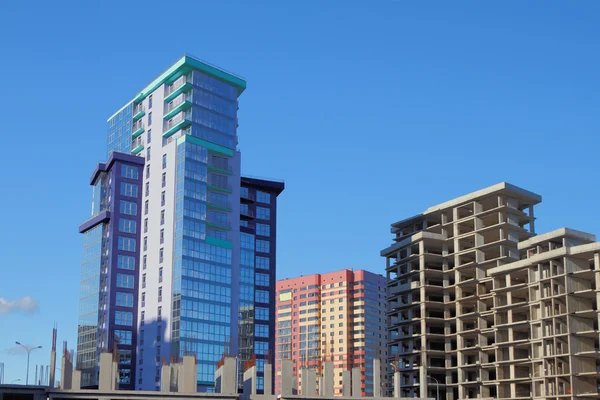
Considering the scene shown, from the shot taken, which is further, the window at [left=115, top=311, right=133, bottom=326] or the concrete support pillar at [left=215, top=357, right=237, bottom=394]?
the window at [left=115, top=311, right=133, bottom=326]

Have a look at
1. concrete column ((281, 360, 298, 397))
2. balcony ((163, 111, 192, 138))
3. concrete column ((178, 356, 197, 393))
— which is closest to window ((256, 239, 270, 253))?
balcony ((163, 111, 192, 138))

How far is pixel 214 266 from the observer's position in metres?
165

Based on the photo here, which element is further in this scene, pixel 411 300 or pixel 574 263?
pixel 411 300

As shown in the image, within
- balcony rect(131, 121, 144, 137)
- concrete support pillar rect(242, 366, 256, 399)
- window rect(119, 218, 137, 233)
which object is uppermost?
balcony rect(131, 121, 144, 137)

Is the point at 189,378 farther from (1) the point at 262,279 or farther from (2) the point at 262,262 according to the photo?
(2) the point at 262,262

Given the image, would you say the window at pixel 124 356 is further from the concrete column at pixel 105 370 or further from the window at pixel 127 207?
the concrete column at pixel 105 370

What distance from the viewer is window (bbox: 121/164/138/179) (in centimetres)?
17350

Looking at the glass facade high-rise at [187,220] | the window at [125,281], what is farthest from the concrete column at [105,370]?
the window at [125,281]

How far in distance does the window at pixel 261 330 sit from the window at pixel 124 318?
33908 millimetres

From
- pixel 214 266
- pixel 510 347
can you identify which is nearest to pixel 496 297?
pixel 510 347

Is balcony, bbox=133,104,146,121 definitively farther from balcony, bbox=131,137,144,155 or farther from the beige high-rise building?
the beige high-rise building

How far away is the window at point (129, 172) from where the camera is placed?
174 metres

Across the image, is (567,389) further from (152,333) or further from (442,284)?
(152,333)

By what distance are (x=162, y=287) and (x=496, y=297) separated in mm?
62283
